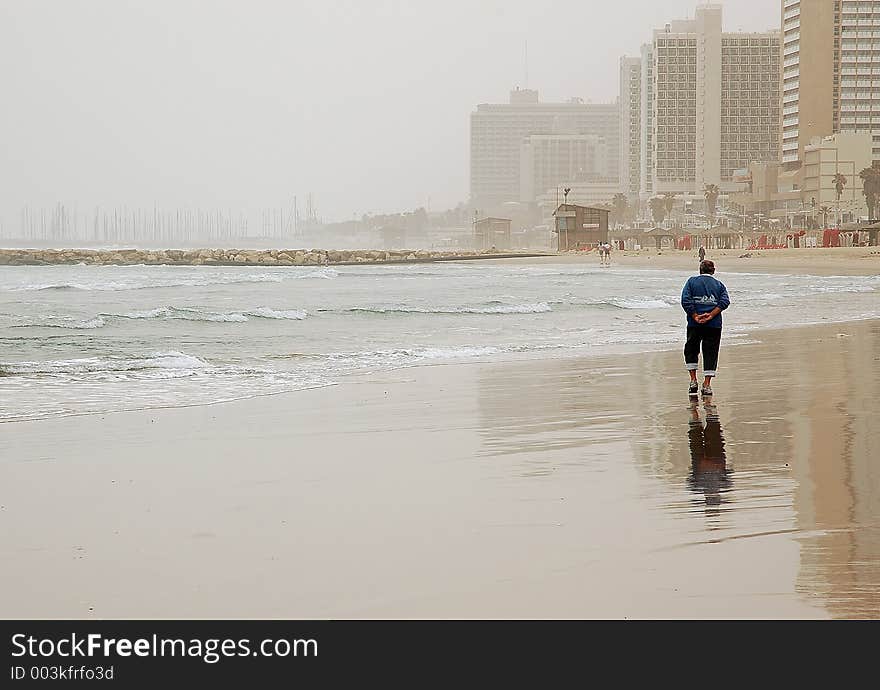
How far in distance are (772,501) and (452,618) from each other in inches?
103

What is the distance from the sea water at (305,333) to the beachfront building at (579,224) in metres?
78.3

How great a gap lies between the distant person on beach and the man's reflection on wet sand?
87cm

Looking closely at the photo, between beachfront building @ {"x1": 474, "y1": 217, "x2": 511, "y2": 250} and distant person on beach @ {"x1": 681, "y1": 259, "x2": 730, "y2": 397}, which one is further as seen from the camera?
beachfront building @ {"x1": 474, "y1": 217, "x2": 511, "y2": 250}

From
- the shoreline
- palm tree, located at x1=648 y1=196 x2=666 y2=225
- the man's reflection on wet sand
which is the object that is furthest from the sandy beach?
palm tree, located at x1=648 y1=196 x2=666 y2=225

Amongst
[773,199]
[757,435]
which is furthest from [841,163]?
[757,435]

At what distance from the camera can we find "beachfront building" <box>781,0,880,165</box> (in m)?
184

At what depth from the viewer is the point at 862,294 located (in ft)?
112

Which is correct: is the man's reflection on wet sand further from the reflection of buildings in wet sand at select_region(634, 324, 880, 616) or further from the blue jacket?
the blue jacket

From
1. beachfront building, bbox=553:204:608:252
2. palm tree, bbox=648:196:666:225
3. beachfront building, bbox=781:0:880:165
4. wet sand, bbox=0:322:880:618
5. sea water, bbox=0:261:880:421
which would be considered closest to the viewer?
wet sand, bbox=0:322:880:618

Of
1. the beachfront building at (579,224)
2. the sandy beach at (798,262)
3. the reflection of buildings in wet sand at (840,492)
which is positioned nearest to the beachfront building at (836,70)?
the beachfront building at (579,224)

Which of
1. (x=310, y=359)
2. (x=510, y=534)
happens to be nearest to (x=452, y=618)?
(x=510, y=534)

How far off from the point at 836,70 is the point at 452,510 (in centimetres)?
20059

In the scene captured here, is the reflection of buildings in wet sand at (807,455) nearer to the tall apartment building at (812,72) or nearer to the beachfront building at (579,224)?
the beachfront building at (579,224)
